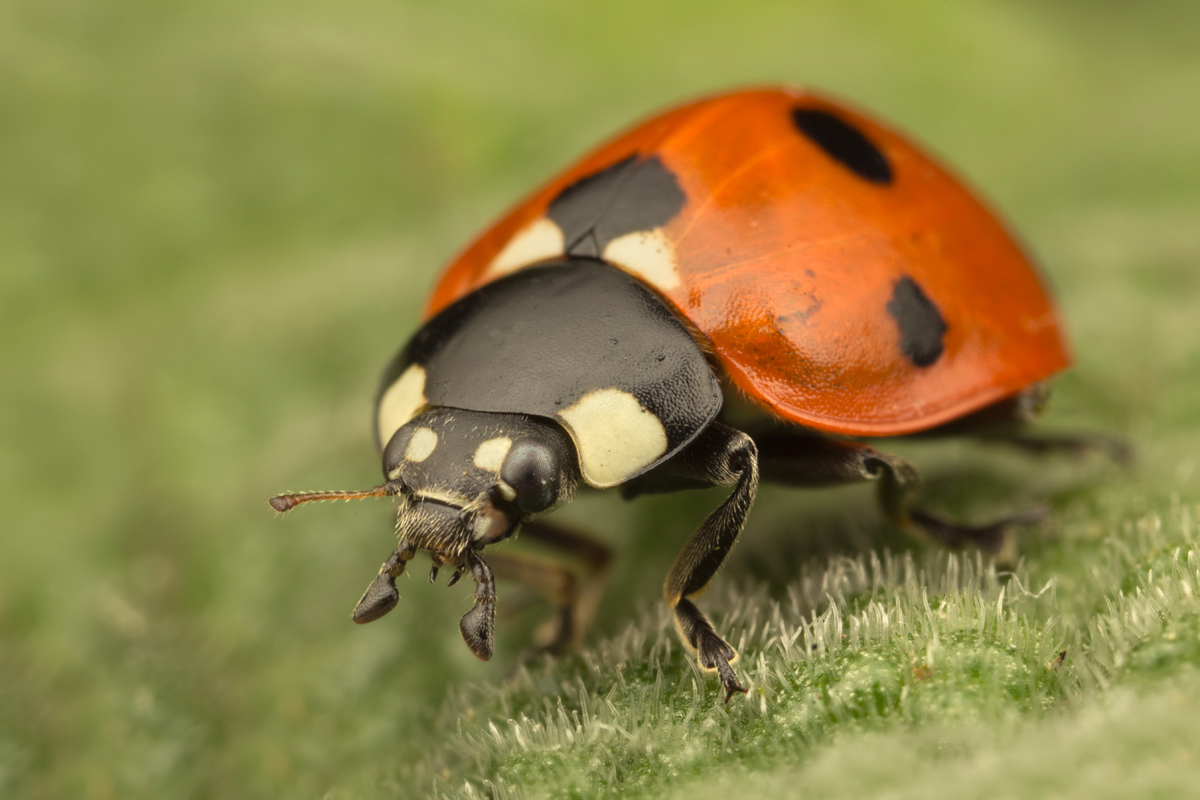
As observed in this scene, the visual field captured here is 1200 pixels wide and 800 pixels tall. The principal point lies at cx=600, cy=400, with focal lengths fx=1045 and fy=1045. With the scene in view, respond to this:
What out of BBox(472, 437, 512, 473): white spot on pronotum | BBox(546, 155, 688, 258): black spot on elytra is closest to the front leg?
BBox(472, 437, 512, 473): white spot on pronotum

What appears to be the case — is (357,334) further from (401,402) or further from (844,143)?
(844,143)

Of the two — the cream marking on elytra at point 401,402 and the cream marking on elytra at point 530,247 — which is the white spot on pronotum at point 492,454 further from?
the cream marking on elytra at point 530,247

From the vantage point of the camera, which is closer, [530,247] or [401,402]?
[401,402]

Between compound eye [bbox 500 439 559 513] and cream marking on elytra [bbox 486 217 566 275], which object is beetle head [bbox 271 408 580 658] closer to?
compound eye [bbox 500 439 559 513]

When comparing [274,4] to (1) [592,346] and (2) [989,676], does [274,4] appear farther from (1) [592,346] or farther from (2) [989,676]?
(2) [989,676]

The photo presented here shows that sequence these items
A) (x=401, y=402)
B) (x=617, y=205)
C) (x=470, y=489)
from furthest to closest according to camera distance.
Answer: (x=617, y=205)
(x=401, y=402)
(x=470, y=489)

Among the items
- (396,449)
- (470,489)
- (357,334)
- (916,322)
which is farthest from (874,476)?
(357,334)

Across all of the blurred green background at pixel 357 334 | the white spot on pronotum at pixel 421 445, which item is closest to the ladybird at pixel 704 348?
the white spot on pronotum at pixel 421 445

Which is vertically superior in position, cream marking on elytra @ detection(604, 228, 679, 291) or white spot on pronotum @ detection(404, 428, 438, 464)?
cream marking on elytra @ detection(604, 228, 679, 291)
